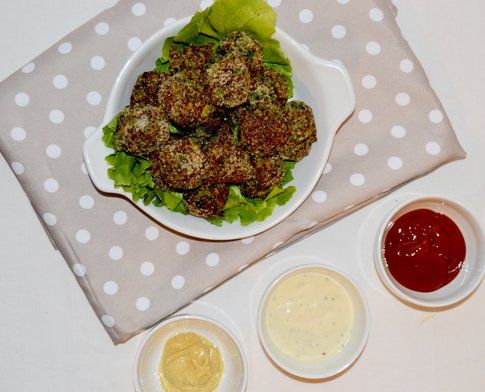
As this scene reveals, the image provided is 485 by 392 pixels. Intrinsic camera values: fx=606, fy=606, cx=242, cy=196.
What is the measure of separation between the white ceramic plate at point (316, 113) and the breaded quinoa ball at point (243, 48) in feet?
0.23

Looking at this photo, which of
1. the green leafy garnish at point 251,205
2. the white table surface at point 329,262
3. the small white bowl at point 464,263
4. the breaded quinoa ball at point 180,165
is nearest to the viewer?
the breaded quinoa ball at point 180,165

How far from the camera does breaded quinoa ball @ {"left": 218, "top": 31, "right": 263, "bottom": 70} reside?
57.1 inches

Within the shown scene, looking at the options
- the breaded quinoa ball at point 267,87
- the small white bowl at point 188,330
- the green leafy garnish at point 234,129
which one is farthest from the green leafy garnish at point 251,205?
the small white bowl at point 188,330

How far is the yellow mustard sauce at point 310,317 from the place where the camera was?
167 cm

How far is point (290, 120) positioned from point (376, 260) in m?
0.48

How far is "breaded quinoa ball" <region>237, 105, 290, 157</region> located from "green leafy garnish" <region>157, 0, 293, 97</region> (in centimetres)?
14

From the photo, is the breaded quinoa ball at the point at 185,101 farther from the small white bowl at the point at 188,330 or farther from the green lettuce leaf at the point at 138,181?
the small white bowl at the point at 188,330

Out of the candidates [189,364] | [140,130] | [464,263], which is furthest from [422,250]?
[140,130]

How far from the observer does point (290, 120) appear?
1460mm

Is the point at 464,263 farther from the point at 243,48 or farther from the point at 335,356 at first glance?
the point at 243,48

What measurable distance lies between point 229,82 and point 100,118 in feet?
1.38

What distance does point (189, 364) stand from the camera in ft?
5.50

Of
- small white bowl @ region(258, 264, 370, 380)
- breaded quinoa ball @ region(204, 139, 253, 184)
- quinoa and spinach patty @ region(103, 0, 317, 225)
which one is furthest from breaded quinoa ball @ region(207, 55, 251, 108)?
small white bowl @ region(258, 264, 370, 380)

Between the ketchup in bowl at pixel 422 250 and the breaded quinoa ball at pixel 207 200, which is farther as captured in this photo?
the ketchup in bowl at pixel 422 250
